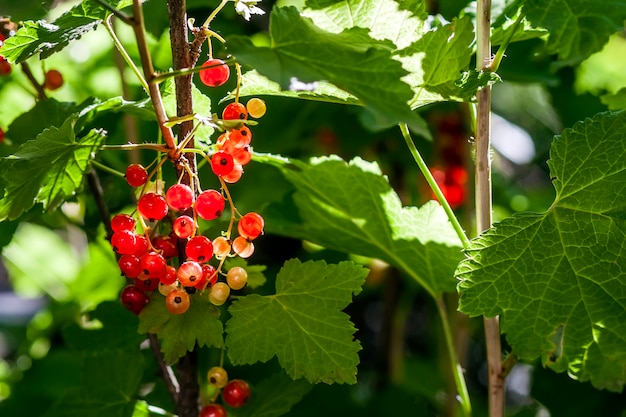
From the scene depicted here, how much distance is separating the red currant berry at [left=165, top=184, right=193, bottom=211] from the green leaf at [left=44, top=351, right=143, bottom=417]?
26 centimetres

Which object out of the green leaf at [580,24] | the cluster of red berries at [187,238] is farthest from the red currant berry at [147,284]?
the green leaf at [580,24]

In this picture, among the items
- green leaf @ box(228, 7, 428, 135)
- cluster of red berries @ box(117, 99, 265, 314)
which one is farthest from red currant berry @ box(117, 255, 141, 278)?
green leaf @ box(228, 7, 428, 135)

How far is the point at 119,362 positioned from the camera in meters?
0.79

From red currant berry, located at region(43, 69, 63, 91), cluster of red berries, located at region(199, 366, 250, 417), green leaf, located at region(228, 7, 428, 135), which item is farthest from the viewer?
red currant berry, located at region(43, 69, 63, 91)

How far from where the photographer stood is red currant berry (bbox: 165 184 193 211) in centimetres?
58

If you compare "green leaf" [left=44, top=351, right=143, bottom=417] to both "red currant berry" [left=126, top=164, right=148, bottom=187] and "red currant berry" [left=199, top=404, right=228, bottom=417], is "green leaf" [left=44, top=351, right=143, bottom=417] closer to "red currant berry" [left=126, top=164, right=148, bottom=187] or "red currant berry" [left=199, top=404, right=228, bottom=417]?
"red currant berry" [left=199, top=404, right=228, bottom=417]

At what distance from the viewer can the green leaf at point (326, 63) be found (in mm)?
481

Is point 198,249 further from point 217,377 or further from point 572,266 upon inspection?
point 572,266

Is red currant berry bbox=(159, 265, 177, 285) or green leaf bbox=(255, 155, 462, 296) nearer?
red currant berry bbox=(159, 265, 177, 285)

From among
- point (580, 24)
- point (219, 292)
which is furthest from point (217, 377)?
point (580, 24)

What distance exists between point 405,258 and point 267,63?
0.39 metres

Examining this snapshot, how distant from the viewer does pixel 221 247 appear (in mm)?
621

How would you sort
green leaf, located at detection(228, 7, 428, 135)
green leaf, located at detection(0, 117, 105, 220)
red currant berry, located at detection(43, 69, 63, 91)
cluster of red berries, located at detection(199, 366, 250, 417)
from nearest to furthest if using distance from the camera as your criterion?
green leaf, located at detection(228, 7, 428, 135), green leaf, located at detection(0, 117, 105, 220), cluster of red berries, located at detection(199, 366, 250, 417), red currant berry, located at detection(43, 69, 63, 91)

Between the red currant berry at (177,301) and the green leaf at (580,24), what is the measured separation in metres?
0.45
